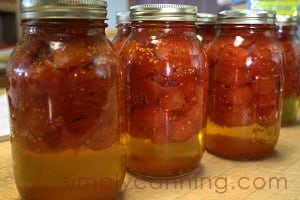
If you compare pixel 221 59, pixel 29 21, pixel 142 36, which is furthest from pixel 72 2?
pixel 221 59

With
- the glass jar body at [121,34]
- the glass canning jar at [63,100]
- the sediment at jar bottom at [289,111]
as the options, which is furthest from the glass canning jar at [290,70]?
the glass canning jar at [63,100]

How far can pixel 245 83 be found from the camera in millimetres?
600

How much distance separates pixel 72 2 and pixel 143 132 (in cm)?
21

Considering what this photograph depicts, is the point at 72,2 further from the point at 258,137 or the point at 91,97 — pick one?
the point at 258,137

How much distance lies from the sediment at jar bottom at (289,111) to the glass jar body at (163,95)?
33cm

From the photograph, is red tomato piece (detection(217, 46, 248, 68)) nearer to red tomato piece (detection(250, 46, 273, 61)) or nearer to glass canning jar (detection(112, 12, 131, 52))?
red tomato piece (detection(250, 46, 273, 61))

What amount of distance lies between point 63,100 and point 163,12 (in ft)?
0.58

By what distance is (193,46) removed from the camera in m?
0.53

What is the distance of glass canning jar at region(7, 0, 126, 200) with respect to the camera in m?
0.40

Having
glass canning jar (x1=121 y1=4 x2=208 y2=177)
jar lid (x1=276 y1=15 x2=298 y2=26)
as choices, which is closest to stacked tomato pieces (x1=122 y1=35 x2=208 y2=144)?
glass canning jar (x1=121 y1=4 x2=208 y2=177)

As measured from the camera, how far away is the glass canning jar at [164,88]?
51cm

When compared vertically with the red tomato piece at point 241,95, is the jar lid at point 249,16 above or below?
above

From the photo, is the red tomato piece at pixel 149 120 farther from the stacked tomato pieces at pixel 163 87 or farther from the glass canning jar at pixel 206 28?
the glass canning jar at pixel 206 28

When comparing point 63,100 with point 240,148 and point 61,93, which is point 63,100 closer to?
point 61,93
